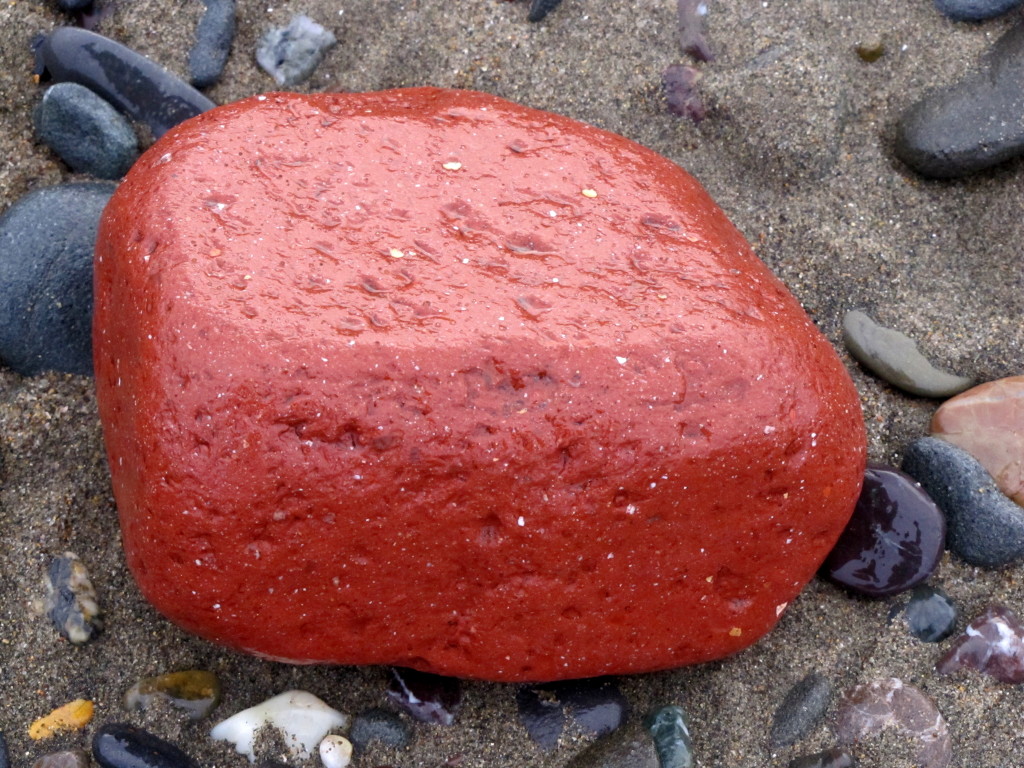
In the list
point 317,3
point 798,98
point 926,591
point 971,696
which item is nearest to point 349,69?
point 317,3

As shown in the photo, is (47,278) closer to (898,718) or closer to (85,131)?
(85,131)

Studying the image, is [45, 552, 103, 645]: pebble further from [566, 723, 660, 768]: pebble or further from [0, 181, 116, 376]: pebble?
[566, 723, 660, 768]: pebble

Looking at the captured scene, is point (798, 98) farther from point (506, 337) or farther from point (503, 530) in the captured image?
point (503, 530)

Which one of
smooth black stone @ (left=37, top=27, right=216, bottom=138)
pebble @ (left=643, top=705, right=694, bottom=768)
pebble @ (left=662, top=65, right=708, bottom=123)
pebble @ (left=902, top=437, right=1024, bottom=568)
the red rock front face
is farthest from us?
pebble @ (left=662, top=65, right=708, bottom=123)

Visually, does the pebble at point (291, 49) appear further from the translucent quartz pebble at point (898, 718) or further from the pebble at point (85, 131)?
the translucent quartz pebble at point (898, 718)

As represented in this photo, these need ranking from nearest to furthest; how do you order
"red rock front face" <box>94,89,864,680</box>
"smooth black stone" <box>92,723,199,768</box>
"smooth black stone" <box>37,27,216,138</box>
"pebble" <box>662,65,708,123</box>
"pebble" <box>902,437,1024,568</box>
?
"red rock front face" <box>94,89,864,680</box> → "smooth black stone" <box>92,723,199,768</box> → "pebble" <box>902,437,1024,568</box> → "smooth black stone" <box>37,27,216,138</box> → "pebble" <box>662,65,708,123</box>

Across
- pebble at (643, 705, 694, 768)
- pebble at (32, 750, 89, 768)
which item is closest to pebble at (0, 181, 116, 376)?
pebble at (32, 750, 89, 768)

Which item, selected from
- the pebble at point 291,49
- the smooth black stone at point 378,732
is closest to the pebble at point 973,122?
the pebble at point 291,49
